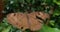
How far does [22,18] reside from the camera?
6.91 feet

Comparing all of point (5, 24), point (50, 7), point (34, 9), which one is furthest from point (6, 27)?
point (50, 7)

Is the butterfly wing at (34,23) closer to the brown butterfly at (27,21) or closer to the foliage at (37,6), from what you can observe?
the brown butterfly at (27,21)

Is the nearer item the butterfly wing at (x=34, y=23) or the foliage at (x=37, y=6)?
the butterfly wing at (x=34, y=23)

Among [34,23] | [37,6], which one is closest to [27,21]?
[34,23]

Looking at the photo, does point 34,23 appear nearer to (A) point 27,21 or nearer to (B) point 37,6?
(A) point 27,21

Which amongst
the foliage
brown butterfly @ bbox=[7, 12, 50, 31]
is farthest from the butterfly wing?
the foliage

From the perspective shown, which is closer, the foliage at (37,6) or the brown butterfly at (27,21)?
the brown butterfly at (27,21)

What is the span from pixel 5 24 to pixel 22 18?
1.41ft

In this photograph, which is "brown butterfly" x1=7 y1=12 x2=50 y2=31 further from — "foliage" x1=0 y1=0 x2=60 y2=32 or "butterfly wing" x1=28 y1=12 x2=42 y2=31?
"foliage" x1=0 y1=0 x2=60 y2=32

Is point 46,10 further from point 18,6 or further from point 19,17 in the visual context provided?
point 19,17

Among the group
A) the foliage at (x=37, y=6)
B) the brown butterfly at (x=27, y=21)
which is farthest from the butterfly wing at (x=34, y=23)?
the foliage at (x=37, y=6)

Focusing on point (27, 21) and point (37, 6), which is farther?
point (37, 6)

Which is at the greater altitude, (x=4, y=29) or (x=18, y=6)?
(x=18, y=6)

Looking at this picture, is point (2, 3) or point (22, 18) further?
point (2, 3)
